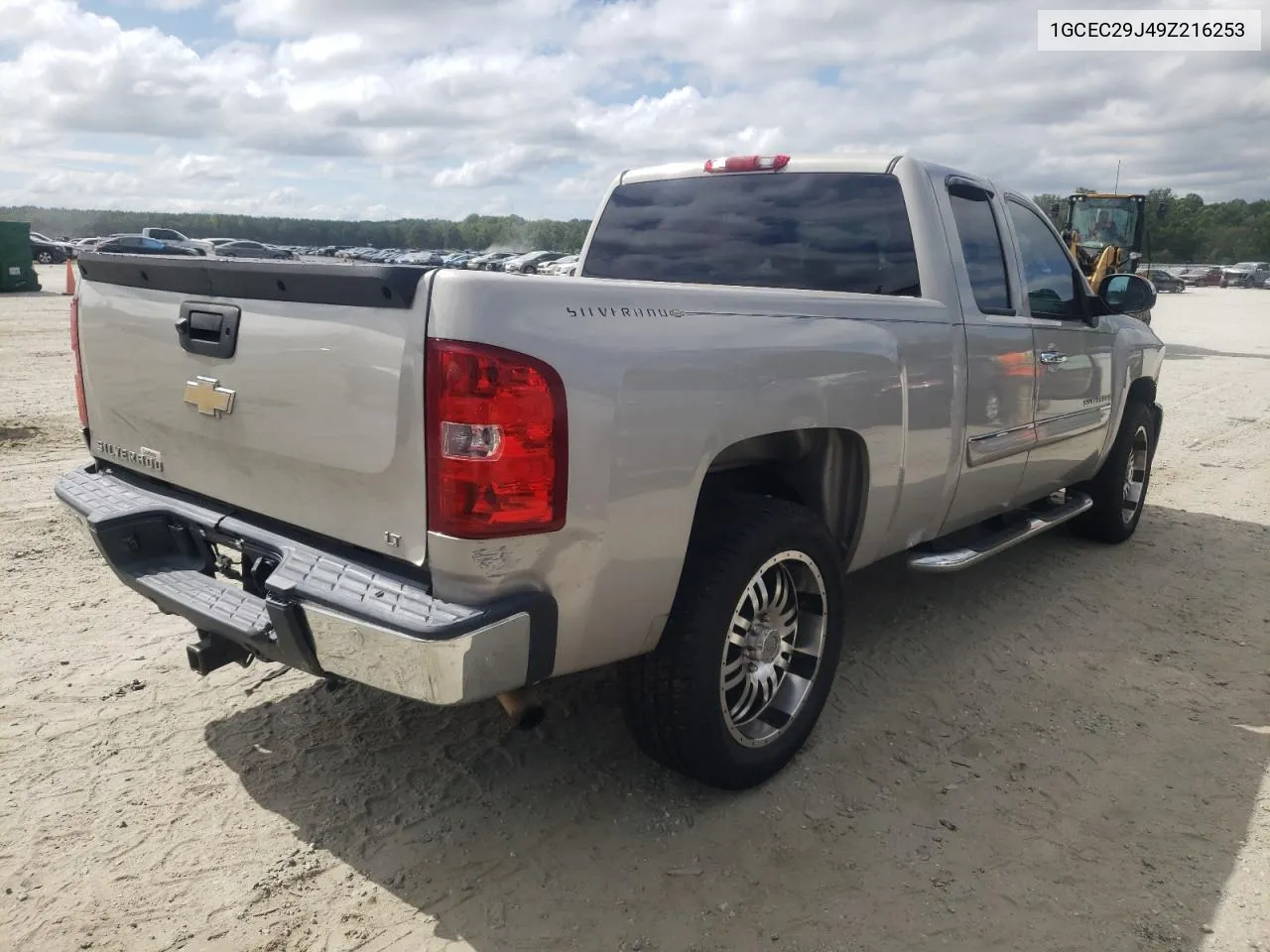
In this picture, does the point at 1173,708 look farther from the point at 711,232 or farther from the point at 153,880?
the point at 153,880

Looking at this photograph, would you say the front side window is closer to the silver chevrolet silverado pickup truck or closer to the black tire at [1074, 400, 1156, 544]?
the silver chevrolet silverado pickup truck

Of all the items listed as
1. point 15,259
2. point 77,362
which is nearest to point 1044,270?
point 77,362

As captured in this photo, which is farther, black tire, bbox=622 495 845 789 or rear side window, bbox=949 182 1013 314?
rear side window, bbox=949 182 1013 314

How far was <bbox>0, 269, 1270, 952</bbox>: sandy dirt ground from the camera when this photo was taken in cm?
248

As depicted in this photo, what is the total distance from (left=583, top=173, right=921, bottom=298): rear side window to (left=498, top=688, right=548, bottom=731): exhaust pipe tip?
220 cm

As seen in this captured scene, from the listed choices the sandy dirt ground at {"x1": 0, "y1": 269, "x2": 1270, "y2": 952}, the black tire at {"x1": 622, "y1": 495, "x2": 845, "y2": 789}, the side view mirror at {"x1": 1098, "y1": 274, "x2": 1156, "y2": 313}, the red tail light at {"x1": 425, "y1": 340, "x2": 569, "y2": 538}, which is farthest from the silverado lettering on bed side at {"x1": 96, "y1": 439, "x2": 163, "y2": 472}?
the side view mirror at {"x1": 1098, "y1": 274, "x2": 1156, "y2": 313}

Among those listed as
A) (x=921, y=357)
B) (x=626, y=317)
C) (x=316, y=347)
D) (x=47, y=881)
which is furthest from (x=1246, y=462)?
(x=47, y=881)

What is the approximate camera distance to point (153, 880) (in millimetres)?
2578

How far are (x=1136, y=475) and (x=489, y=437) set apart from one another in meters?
5.23

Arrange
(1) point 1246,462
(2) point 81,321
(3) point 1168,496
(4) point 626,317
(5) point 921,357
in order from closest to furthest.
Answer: (4) point 626,317 < (2) point 81,321 < (5) point 921,357 < (3) point 1168,496 < (1) point 1246,462

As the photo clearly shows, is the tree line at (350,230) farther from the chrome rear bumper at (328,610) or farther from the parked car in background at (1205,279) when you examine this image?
the chrome rear bumper at (328,610)

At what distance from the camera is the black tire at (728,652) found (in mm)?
2709

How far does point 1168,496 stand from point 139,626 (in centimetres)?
687

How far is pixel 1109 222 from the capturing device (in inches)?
843
